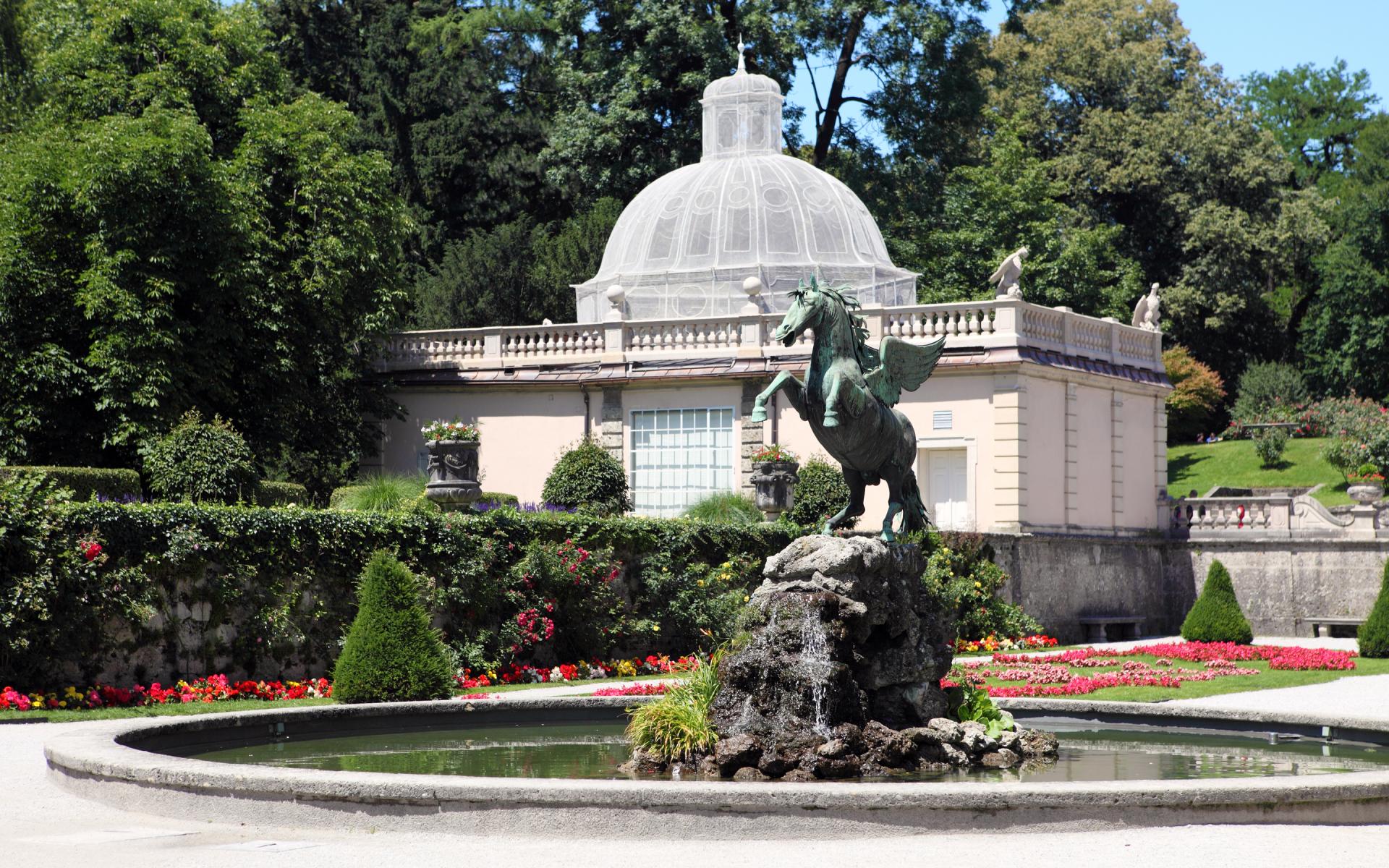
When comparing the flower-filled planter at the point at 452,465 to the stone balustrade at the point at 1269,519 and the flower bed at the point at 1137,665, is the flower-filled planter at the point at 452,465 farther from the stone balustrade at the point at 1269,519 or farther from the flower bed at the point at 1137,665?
the stone balustrade at the point at 1269,519

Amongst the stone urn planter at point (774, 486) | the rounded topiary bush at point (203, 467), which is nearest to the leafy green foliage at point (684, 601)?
the stone urn planter at point (774, 486)

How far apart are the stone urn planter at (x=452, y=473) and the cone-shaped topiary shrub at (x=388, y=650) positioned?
448cm

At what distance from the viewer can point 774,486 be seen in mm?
26531

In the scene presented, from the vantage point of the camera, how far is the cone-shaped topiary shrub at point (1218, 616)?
2738 cm

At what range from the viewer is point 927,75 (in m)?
46.8

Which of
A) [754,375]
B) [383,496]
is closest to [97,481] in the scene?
[383,496]

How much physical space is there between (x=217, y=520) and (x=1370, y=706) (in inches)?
510

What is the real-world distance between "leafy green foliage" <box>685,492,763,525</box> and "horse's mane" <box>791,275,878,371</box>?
39.4 ft

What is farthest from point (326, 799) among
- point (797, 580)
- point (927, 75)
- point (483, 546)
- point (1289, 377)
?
point (1289, 377)

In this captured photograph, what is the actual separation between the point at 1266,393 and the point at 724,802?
4745cm

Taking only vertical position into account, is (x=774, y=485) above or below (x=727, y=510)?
above

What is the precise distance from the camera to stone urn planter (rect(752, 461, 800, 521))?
1045 inches

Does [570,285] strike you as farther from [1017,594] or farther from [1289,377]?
[1289,377]

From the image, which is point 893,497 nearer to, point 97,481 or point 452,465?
point 452,465
